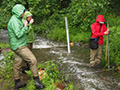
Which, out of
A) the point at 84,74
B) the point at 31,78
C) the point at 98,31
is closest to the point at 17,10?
the point at 31,78

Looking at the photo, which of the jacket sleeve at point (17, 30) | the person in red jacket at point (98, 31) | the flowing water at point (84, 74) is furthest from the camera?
the person in red jacket at point (98, 31)

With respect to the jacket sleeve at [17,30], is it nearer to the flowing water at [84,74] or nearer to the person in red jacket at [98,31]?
the flowing water at [84,74]

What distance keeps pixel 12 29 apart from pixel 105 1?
677cm

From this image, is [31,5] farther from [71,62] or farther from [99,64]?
[99,64]

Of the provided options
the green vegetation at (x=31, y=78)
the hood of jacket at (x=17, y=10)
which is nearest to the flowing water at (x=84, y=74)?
the green vegetation at (x=31, y=78)

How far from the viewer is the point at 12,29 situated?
9.12 ft

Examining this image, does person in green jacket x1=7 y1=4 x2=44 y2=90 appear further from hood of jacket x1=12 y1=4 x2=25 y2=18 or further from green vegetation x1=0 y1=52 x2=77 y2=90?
green vegetation x1=0 y1=52 x2=77 y2=90

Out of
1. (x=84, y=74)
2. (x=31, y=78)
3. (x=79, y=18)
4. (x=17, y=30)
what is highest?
(x=79, y=18)

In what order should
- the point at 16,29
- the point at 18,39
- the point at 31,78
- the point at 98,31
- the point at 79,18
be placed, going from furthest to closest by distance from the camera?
the point at 79,18 < the point at 98,31 < the point at 31,78 < the point at 18,39 < the point at 16,29

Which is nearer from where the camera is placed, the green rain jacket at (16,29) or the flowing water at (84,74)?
the green rain jacket at (16,29)

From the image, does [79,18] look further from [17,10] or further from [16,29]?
[16,29]

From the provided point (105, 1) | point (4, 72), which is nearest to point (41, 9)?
point (105, 1)

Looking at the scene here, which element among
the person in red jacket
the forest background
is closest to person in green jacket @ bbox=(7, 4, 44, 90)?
the person in red jacket

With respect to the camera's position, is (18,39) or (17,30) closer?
(17,30)
